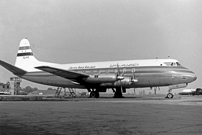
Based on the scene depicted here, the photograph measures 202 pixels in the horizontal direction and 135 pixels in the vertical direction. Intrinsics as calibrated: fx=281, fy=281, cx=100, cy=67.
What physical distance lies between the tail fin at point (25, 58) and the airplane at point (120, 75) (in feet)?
13.5

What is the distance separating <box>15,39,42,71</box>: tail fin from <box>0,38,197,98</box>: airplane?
162 inches

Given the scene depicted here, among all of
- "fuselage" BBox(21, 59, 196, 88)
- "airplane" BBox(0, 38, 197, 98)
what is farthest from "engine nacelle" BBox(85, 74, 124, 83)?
"fuselage" BBox(21, 59, 196, 88)

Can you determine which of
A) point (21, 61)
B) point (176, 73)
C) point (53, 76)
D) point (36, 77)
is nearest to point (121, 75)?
point (176, 73)

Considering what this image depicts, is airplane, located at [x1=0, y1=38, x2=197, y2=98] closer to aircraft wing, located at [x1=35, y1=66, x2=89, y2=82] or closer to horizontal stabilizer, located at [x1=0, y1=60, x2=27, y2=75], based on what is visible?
aircraft wing, located at [x1=35, y1=66, x2=89, y2=82]

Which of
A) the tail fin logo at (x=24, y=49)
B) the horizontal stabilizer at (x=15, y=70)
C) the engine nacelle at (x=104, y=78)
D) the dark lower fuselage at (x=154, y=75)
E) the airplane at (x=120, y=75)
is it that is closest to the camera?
the dark lower fuselage at (x=154, y=75)

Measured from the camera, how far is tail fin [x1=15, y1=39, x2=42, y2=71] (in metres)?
45.6

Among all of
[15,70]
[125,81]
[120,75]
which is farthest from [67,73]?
[15,70]

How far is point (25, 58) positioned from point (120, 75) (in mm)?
18961

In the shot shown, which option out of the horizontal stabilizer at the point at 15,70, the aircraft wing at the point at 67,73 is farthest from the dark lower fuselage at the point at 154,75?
the horizontal stabilizer at the point at 15,70

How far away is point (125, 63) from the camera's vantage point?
36.3 m

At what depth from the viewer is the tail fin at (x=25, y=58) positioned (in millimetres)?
45562

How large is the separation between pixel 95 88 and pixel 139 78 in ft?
22.4

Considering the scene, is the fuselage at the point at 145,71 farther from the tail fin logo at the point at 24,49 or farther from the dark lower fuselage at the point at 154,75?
the tail fin logo at the point at 24,49

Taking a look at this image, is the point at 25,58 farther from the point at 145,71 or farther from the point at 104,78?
the point at 145,71
